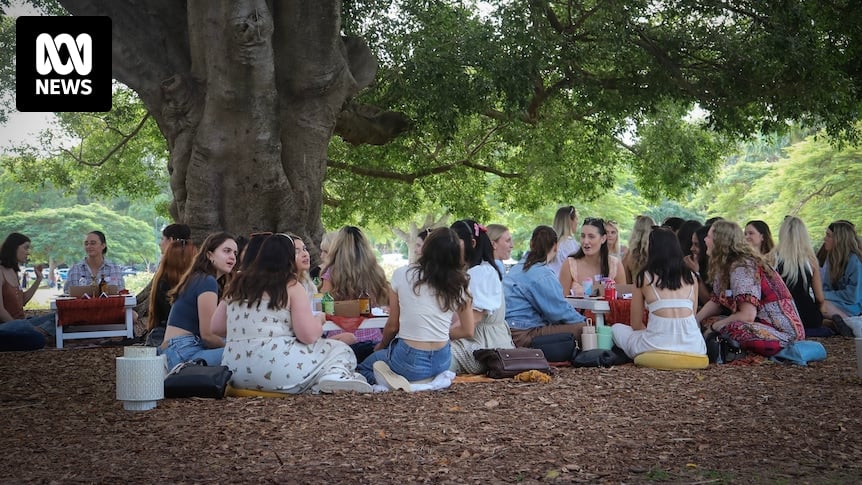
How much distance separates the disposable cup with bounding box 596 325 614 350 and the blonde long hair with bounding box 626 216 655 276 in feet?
6.90

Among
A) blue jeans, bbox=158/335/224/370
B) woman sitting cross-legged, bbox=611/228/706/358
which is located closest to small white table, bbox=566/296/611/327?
woman sitting cross-legged, bbox=611/228/706/358

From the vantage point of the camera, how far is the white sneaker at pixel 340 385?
25.0 ft

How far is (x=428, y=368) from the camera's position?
7844mm

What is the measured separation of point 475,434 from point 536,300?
363cm

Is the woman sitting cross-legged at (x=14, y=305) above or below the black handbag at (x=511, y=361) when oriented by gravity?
above

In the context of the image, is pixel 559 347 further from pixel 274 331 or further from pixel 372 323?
pixel 274 331

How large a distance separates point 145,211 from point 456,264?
6552 centimetres

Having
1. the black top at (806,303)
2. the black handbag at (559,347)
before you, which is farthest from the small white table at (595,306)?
the black top at (806,303)

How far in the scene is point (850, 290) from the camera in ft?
39.1

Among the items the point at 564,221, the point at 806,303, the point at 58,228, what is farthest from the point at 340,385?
the point at 58,228

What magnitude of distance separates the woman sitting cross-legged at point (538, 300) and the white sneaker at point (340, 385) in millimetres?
2407

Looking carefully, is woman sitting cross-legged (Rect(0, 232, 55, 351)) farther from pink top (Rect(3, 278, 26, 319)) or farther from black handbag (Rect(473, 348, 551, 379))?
black handbag (Rect(473, 348, 551, 379))

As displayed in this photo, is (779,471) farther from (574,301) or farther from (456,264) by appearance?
(574,301)

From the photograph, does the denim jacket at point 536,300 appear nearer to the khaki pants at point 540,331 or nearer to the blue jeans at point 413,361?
the khaki pants at point 540,331
